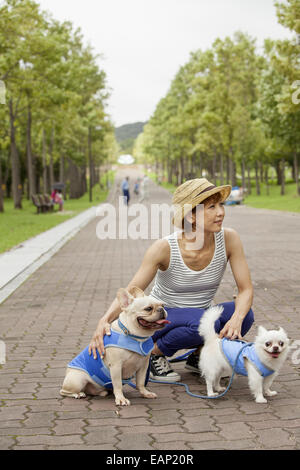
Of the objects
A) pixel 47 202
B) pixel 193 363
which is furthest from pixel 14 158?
pixel 193 363

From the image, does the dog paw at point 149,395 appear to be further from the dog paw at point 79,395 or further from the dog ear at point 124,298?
the dog ear at point 124,298

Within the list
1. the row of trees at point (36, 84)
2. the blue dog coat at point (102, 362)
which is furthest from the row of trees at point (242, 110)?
the blue dog coat at point (102, 362)

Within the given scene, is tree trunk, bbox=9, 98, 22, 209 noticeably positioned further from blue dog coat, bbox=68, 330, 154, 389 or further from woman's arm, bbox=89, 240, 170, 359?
blue dog coat, bbox=68, 330, 154, 389

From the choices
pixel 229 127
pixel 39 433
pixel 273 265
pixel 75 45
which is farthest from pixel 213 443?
pixel 75 45

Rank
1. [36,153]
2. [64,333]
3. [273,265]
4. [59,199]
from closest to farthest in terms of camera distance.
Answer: [64,333] < [273,265] < [59,199] < [36,153]

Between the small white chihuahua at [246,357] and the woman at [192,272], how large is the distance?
20 centimetres

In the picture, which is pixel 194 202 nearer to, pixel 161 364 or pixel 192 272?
pixel 192 272

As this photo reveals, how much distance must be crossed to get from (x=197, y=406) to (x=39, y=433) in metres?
1.22

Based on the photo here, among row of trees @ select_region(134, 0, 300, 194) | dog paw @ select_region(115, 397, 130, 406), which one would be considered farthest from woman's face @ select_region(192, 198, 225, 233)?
row of trees @ select_region(134, 0, 300, 194)

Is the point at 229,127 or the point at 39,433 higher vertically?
the point at 229,127

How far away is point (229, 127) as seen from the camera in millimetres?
55312

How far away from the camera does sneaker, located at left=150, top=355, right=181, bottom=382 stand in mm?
5578

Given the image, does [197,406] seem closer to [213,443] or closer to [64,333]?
[213,443]

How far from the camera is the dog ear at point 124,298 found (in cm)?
461
